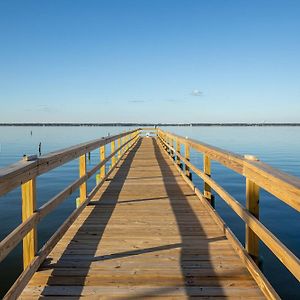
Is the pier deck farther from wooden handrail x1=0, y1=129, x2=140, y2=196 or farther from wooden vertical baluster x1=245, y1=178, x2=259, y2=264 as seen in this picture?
wooden handrail x1=0, y1=129, x2=140, y2=196

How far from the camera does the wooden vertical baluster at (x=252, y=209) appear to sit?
3246 mm

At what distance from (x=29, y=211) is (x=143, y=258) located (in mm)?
1471

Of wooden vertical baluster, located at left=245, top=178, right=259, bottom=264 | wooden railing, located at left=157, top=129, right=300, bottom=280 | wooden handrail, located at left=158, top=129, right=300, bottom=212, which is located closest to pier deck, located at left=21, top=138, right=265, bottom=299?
wooden vertical baluster, located at left=245, top=178, right=259, bottom=264

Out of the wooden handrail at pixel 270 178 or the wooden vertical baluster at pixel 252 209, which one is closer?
the wooden handrail at pixel 270 178

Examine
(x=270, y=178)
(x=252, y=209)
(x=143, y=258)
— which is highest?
(x=270, y=178)

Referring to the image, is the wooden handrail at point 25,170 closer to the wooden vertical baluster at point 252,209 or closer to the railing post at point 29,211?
the railing post at point 29,211

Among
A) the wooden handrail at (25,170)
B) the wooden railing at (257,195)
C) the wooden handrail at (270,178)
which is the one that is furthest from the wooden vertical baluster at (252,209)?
the wooden handrail at (25,170)

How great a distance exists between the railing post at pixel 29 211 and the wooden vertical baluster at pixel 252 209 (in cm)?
210

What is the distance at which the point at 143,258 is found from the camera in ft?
12.7

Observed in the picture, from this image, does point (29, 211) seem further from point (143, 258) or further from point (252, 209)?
point (252, 209)

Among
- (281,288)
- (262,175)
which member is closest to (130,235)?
(262,175)

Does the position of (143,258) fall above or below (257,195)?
below

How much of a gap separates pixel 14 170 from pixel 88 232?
249 centimetres

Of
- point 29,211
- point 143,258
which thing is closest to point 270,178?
point 143,258
